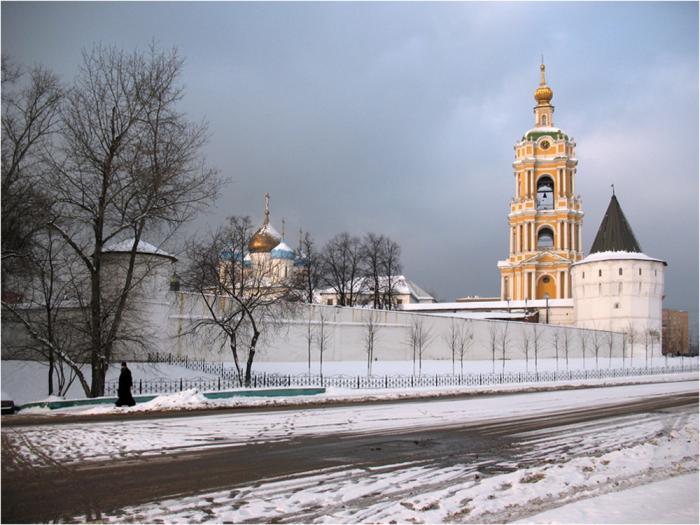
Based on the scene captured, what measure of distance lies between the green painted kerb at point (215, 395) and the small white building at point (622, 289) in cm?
4210

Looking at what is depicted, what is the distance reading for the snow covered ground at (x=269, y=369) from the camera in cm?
2147

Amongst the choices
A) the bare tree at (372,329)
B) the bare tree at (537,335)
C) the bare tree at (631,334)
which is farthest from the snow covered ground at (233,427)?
the bare tree at (631,334)

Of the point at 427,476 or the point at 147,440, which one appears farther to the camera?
the point at 147,440

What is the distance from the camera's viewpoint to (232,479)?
797 centimetres

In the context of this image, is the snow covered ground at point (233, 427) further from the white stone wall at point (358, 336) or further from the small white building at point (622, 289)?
the small white building at point (622, 289)

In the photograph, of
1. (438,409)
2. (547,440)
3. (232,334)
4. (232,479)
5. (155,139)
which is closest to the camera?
(232,479)

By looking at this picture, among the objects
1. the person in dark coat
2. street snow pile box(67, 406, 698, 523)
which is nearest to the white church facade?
the person in dark coat

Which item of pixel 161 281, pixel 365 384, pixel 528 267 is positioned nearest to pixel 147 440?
pixel 365 384

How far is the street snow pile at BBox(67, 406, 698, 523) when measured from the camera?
21.7 feet

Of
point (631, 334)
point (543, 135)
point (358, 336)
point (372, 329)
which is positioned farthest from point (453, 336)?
point (543, 135)

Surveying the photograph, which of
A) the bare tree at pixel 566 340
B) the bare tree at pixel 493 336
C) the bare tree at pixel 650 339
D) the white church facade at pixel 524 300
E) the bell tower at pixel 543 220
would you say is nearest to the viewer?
the white church facade at pixel 524 300

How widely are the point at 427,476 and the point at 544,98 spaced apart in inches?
3163

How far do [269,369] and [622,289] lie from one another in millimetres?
36232

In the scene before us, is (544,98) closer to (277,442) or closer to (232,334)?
(232,334)
